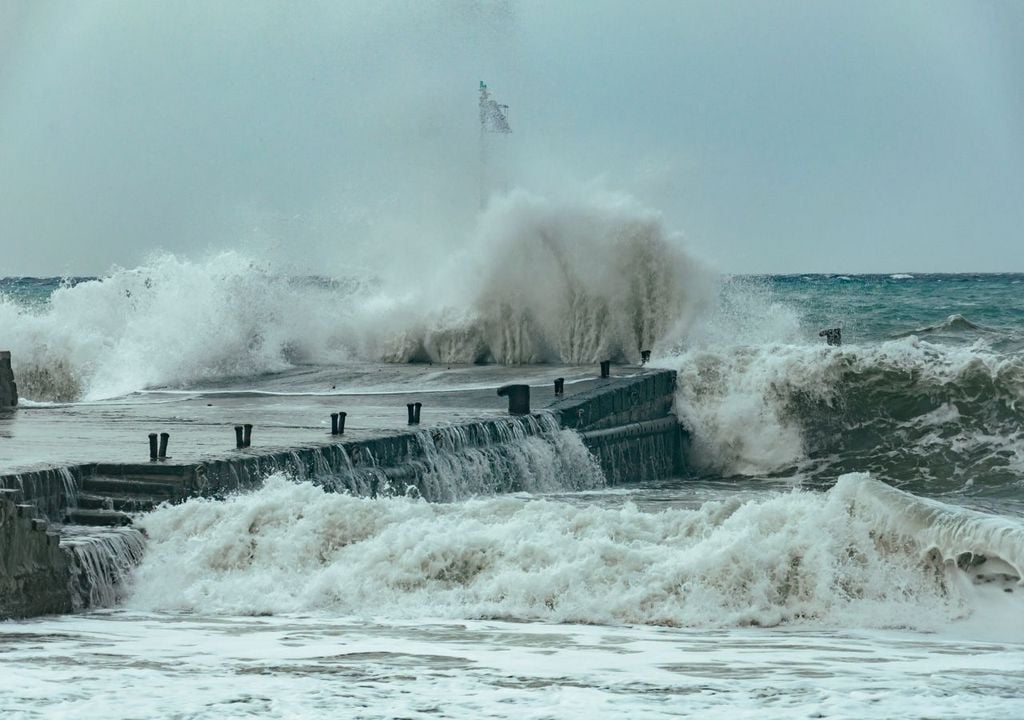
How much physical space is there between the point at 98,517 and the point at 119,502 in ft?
0.86

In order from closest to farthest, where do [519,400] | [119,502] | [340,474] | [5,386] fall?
[119,502], [340,474], [519,400], [5,386]

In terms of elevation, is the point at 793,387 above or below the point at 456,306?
below

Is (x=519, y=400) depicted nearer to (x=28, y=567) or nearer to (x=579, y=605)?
(x=579, y=605)

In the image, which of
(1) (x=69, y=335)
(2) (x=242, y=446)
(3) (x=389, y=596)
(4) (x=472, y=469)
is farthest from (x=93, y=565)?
(1) (x=69, y=335)

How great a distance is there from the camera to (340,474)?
545 inches

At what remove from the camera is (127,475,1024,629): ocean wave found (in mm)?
10797

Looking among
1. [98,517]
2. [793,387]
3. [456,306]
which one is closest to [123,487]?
[98,517]

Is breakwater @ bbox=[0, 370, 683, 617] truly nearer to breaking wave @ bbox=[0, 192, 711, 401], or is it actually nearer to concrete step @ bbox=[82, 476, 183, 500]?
concrete step @ bbox=[82, 476, 183, 500]

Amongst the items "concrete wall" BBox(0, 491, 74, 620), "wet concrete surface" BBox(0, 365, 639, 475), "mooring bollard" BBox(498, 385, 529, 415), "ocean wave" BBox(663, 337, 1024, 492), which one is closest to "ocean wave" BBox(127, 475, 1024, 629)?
"concrete wall" BBox(0, 491, 74, 620)

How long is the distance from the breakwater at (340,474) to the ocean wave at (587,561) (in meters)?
0.37

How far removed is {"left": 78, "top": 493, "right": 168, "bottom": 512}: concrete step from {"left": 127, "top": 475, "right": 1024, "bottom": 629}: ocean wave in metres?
0.26

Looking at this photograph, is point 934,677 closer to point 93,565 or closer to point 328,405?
point 93,565

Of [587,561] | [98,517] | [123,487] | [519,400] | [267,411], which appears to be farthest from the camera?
[267,411]

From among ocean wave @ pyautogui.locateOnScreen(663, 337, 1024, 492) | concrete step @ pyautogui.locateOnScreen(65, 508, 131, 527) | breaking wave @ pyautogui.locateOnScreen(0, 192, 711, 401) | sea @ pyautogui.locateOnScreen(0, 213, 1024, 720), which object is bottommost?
sea @ pyautogui.locateOnScreen(0, 213, 1024, 720)
